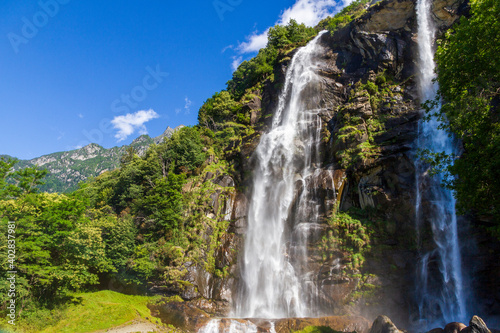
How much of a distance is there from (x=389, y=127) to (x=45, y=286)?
30.1 metres

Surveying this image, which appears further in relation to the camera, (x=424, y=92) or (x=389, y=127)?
(x=424, y=92)

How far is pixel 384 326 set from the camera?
13.1m

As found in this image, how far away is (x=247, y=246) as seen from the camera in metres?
25.3

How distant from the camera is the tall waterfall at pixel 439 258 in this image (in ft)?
55.6

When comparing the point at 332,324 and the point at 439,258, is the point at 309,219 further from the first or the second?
the point at 439,258

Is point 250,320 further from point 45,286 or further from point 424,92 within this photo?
point 424,92

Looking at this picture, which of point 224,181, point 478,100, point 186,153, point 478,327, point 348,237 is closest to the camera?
point 478,327

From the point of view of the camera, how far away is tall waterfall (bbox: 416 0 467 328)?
1694 cm

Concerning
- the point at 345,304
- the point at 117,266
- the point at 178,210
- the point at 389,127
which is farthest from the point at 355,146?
the point at 117,266

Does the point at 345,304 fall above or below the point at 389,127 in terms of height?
below

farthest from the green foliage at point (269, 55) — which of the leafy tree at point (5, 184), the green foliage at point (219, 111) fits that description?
the leafy tree at point (5, 184)

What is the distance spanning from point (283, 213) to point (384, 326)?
13.0m

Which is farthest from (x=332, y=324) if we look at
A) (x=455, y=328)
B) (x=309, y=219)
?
(x=309, y=219)

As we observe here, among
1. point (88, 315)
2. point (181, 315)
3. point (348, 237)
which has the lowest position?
point (181, 315)
